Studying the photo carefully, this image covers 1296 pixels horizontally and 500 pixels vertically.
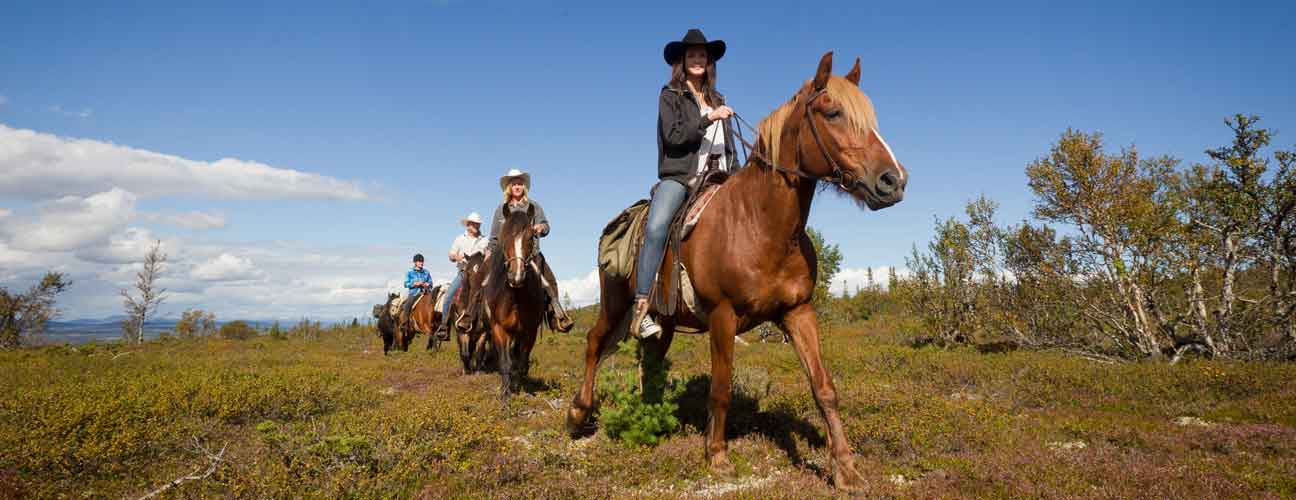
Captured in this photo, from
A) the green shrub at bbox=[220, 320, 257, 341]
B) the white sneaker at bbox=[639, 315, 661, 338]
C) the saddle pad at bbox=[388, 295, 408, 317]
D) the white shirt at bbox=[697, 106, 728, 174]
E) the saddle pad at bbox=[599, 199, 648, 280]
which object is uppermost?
the white shirt at bbox=[697, 106, 728, 174]

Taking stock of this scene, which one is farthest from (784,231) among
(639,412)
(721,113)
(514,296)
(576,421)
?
(514,296)

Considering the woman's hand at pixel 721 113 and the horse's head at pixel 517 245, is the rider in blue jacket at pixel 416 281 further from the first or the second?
the woman's hand at pixel 721 113

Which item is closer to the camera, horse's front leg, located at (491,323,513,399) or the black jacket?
the black jacket

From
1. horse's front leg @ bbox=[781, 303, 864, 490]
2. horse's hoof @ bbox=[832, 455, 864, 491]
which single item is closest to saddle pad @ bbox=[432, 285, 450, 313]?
horse's front leg @ bbox=[781, 303, 864, 490]

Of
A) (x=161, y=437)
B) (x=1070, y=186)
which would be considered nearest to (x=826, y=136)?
(x=161, y=437)

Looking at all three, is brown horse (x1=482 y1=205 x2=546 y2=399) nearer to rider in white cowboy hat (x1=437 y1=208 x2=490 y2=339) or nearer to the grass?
the grass

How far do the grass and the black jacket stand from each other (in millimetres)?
2578

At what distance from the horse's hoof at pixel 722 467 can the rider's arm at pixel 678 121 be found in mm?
2748

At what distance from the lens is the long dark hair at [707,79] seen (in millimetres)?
5586

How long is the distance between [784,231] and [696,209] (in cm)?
92

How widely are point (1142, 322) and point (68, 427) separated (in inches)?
602

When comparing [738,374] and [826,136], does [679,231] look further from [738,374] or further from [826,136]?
A: [738,374]

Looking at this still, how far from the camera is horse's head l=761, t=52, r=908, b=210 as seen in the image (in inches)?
151

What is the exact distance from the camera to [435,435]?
5.75 metres
